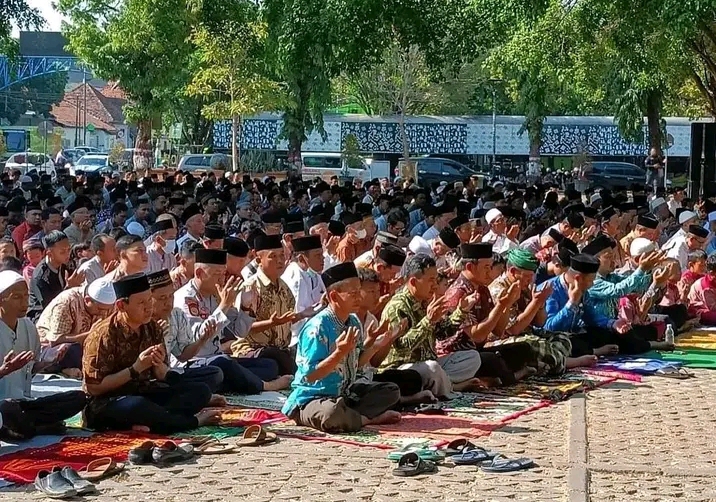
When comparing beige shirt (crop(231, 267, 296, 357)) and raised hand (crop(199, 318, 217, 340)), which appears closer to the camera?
raised hand (crop(199, 318, 217, 340))

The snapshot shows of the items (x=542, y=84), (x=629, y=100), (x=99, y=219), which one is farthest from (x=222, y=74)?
(x=99, y=219)

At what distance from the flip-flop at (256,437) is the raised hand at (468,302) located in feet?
7.24

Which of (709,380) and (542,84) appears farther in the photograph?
(542,84)

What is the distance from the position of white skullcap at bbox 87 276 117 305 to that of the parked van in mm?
29024

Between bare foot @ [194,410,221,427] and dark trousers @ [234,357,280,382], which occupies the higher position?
dark trousers @ [234,357,280,382]

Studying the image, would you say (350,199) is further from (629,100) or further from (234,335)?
(629,100)

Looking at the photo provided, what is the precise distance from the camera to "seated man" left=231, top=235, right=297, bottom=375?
9516 mm

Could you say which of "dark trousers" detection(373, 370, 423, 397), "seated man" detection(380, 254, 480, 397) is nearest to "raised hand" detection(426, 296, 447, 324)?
"seated man" detection(380, 254, 480, 397)

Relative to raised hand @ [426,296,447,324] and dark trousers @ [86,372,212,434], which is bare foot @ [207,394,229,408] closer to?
dark trousers @ [86,372,212,434]

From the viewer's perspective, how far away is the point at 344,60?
18984 millimetres

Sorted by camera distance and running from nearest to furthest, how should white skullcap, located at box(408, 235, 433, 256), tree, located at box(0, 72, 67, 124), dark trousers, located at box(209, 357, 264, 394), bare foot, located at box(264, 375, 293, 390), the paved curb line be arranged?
the paved curb line → dark trousers, located at box(209, 357, 264, 394) → bare foot, located at box(264, 375, 293, 390) → white skullcap, located at box(408, 235, 433, 256) → tree, located at box(0, 72, 67, 124)

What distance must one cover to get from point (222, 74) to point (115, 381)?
24.1m

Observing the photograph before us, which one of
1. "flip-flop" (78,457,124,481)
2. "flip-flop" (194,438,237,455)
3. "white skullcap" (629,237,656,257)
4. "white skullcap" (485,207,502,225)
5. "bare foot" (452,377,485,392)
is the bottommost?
"bare foot" (452,377,485,392)

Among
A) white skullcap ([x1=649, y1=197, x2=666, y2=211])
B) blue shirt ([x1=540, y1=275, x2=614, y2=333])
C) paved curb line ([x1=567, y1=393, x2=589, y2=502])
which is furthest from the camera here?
white skullcap ([x1=649, y1=197, x2=666, y2=211])
